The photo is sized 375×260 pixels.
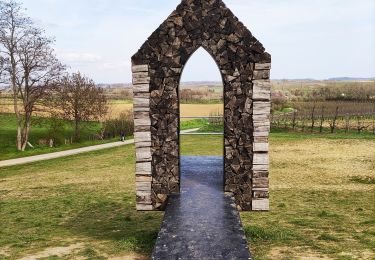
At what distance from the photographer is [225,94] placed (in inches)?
345

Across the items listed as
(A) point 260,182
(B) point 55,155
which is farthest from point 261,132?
(B) point 55,155

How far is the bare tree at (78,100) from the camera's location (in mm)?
37566

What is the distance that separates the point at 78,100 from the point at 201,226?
3389 cm

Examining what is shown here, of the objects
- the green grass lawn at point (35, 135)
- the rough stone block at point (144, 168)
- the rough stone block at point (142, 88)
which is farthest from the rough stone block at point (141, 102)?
the green grass lawn at point (35, 135)

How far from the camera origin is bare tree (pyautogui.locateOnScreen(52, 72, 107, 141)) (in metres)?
37.6

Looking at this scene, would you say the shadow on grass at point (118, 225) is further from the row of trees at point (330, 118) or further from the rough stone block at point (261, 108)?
the row of trees at point (330, 118)

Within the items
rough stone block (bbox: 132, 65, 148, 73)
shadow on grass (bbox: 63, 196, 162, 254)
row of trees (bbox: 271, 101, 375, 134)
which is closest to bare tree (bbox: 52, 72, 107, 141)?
row of trees (bbox: 271, 101, 375, 134)

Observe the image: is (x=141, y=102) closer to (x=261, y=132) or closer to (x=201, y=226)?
(x=261, y=132)

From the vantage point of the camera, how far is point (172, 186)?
9.05m

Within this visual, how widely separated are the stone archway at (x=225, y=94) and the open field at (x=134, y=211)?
2088 millimetres

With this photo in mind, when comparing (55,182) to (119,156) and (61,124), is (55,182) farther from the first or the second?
(61,124)

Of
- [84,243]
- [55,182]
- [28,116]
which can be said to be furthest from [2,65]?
[84,243]

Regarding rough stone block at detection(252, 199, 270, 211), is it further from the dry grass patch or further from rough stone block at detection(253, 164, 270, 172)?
the dry grass patch

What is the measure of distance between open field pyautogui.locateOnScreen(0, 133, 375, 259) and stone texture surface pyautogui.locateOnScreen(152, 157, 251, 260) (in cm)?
201
